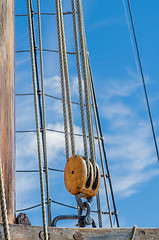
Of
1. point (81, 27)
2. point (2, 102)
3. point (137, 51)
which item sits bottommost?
point (2, 102)

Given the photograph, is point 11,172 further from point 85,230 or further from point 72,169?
point 85,230

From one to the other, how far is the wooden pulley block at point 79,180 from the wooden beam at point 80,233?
0.64 feet

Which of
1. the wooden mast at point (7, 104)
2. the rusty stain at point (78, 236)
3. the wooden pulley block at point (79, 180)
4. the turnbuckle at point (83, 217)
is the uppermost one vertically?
the wooden mast at point (7, 104)

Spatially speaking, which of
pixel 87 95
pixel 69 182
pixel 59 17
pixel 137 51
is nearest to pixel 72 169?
pixel 69 182

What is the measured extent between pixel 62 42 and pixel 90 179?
0.79 m

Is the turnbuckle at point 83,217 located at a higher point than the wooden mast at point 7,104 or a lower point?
lower

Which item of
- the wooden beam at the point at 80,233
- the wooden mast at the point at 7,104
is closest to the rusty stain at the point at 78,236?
the wooden beam at the point at 80,233

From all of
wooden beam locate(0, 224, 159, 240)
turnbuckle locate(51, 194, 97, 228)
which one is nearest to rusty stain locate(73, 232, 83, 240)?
wooden beam locate(0, 224, 159, 240)

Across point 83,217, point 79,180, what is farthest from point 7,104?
point 83,217

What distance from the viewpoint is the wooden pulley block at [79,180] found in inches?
61.3

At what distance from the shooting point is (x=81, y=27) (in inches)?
75.4

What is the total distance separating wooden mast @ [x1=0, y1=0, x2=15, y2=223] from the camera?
4.81 ft

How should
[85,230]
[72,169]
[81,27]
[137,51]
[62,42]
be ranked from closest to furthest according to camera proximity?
1. [85,230]
2. [72,169]
3. [81,27]
4. [62,42]
5. [137,51]

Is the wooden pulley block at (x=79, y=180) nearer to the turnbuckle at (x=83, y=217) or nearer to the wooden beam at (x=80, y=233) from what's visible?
the turnbuckle at (x=83, y=217)
